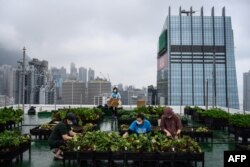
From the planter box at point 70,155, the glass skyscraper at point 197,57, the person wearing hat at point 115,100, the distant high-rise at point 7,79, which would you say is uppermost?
the glass skyscraper at point 197,57

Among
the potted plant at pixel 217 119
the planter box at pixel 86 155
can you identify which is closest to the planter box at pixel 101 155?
the planter box at pixel 86 155

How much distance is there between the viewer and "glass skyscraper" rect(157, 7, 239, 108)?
428ft

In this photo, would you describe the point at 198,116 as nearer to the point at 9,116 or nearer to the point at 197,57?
the point at 9,116

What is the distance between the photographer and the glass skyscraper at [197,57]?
428 ft

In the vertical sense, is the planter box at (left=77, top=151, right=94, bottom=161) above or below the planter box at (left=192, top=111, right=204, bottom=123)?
below

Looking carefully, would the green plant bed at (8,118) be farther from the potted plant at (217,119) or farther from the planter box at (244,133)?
the planter box at (244,133)

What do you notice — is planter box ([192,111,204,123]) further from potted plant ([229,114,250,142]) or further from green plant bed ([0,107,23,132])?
green plant bed ([0,107,23,132])

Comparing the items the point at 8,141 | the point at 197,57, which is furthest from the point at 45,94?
the point at 197,57

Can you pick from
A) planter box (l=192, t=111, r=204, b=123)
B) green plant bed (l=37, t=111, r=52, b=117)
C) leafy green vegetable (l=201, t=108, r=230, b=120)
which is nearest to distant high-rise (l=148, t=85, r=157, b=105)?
green plant bed (l=37, t=111, r=52, b=117)

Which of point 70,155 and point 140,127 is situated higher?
point 140,127

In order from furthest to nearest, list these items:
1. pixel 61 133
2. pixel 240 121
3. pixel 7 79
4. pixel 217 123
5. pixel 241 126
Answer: pixel 7 79 < pixel 217 123 < pixel 240 121 < pixel 241 126 < pixel 61 133

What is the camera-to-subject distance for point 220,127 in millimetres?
17812

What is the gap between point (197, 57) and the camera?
132250 millimetres

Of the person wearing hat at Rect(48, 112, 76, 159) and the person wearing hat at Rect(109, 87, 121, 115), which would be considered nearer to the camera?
the person wearing hat at Rect(48, 112, 76, 159)
